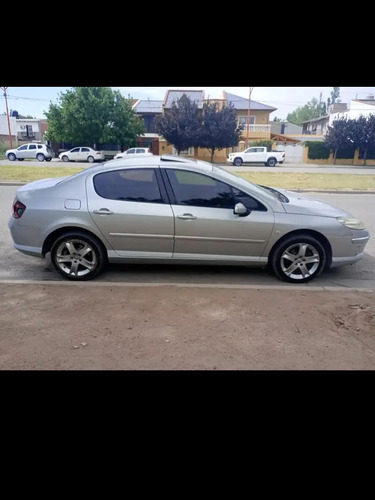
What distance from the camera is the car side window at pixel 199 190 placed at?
4.34m

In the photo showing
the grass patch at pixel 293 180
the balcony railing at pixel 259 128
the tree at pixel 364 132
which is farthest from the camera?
the balcony railing at pixel 259 128

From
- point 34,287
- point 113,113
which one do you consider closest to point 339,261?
point 34,287

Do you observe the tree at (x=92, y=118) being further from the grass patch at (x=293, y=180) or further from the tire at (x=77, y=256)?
the tire at (x=77, y=256)

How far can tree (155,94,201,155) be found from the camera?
108 ft

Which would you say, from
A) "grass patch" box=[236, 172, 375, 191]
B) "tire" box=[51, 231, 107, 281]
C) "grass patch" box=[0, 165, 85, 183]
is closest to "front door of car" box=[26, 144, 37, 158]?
"grass patch" box=[0, 165, 85, 183]

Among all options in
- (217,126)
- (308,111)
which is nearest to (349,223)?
(217,126)

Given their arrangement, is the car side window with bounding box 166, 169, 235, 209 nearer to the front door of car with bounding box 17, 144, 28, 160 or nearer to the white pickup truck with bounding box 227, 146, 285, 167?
the white pickup truck with bounding box 227, 146, 285, 167

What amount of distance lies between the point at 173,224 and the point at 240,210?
2.74ft

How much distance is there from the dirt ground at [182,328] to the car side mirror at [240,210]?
950 millimetres

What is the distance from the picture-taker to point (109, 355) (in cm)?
288

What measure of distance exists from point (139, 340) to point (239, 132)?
34052 millimetres

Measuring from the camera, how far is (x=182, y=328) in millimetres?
3297

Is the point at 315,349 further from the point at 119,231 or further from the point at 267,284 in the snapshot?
the point at 119,231

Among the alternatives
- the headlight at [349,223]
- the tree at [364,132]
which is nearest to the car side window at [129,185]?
the headlight at [349,223]
